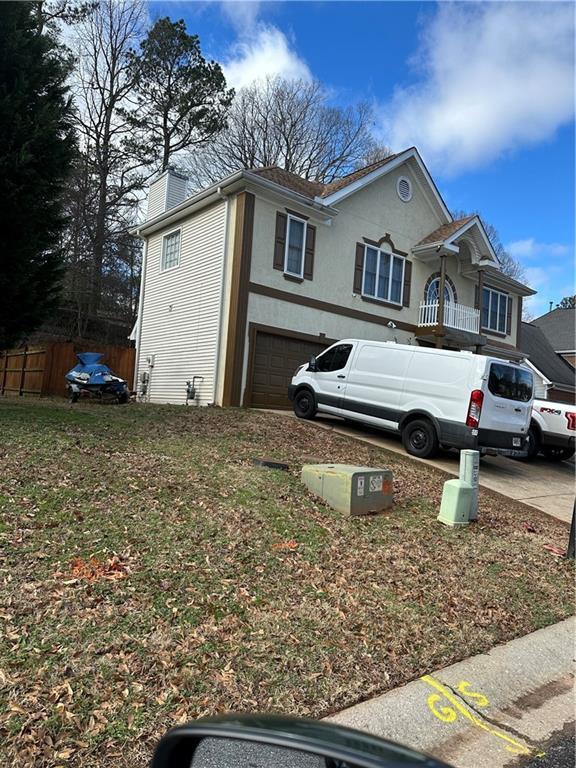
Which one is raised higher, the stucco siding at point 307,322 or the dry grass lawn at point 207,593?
the stucco siding at point 307,322

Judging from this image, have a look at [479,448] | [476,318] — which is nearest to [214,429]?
[479,448]

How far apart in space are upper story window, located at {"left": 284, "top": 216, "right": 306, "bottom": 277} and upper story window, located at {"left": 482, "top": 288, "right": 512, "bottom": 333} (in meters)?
Answer: 9.73

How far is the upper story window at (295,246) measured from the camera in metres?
15.4

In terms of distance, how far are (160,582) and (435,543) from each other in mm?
3043

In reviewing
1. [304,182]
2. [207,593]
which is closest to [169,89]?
[304,182]

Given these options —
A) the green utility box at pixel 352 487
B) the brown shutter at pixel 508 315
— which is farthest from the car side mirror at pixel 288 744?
the brown shutter at pixel 508 315

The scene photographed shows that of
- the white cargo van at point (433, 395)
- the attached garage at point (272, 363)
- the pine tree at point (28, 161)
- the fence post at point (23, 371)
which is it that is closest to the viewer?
the pine tree at point (28, 161)

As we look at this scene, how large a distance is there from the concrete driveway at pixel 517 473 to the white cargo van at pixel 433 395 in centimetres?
44

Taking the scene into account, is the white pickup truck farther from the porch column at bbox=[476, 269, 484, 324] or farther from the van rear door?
the porch column at bbox=[476, 269, 484, 324]

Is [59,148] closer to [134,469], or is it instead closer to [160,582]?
[134,469]

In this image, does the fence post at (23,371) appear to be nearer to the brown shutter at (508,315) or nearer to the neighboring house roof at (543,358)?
the brown shutter at (508,315)

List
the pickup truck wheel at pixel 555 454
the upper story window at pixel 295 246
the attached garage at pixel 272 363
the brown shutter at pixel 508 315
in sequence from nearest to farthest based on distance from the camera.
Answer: the pickup truck wheel at pixel 555 454 < the attached garage at pixel 272 363 < the upper story window at pixel 295 246 < the brown shutter at pixel 508 315

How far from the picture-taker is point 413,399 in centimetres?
1051

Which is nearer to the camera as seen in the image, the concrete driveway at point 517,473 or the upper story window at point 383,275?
the concrete driveway at point 517,473
